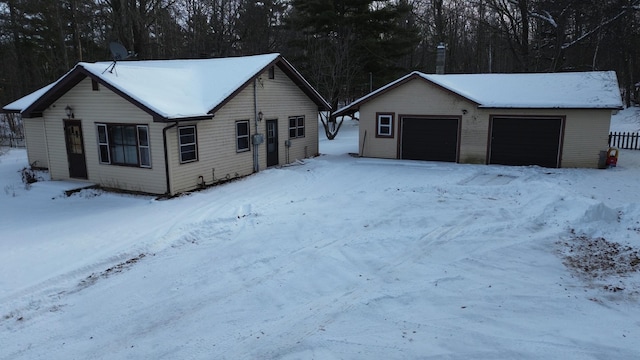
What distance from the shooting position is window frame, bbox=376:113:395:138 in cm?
1945

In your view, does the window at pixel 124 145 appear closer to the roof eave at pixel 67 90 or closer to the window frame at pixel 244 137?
the roof eave at pixel 67 90

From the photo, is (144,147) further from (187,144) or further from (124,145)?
(187,144)

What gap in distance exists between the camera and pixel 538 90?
17875mm

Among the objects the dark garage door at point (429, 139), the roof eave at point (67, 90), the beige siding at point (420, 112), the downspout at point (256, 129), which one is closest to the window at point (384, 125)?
the beige siding at point (420, 112)

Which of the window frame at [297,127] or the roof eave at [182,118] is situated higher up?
the roof eave at [182,118]

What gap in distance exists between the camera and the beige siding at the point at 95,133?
1274 centimetres

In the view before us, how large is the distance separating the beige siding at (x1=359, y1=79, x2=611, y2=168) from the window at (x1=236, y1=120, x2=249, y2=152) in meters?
6.06

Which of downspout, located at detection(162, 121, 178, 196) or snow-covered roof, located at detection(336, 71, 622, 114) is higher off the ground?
snow-covered roof, located at detection(336, 71, 622, 114)

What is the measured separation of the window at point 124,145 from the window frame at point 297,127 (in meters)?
7.13

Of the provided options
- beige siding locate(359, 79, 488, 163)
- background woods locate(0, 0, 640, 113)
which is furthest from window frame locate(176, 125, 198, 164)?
background woods locate(0, 0, 640, 113)

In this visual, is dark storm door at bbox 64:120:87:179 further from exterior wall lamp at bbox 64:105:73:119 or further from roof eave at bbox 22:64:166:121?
roof eave at bbox 22:64:166:121

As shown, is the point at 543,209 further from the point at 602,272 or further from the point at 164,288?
the point at 164,288

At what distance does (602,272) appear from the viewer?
7.22m

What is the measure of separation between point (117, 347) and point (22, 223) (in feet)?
23.3
